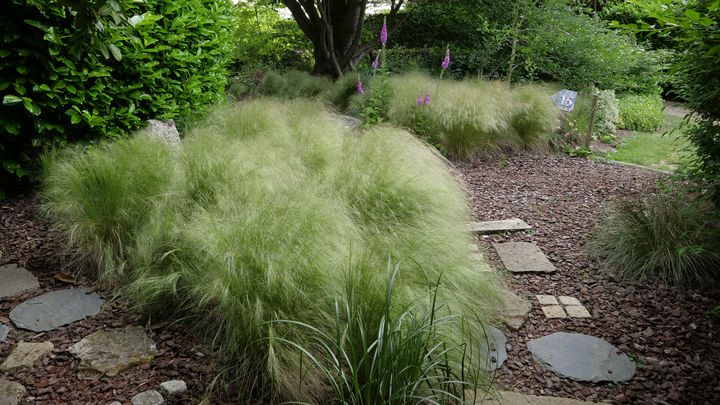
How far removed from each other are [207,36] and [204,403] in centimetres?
386

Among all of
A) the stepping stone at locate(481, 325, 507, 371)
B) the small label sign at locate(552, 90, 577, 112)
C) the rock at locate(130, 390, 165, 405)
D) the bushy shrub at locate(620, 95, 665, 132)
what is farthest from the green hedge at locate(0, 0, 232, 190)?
the bushy shrub at locate(620, 95, 665, 132)

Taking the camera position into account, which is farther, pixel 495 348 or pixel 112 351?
pixel 495 348

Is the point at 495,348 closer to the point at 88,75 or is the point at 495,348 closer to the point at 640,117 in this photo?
the point at 88,75

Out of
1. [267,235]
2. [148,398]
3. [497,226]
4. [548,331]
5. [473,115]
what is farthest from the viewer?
[473,115]

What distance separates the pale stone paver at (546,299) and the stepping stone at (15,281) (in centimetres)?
249

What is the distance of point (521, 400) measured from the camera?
5.77 feet

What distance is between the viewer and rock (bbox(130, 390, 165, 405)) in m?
1.64

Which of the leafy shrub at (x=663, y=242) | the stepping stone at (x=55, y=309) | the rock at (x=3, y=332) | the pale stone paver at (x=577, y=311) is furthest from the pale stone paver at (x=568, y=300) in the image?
the rock at (x=3, y=332)

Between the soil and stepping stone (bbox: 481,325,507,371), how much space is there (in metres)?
0.03

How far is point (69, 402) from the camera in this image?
1.65m

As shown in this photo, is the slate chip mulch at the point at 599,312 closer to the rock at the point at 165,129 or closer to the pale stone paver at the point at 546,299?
the pale stone paver at the point at 546,299

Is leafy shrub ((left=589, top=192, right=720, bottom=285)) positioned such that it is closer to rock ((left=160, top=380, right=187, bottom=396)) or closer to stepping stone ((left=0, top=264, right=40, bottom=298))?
rock ((left=160, top=380, right=187, bottom=396))

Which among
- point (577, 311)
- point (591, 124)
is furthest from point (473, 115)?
point (577, 311)

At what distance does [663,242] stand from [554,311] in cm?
84
